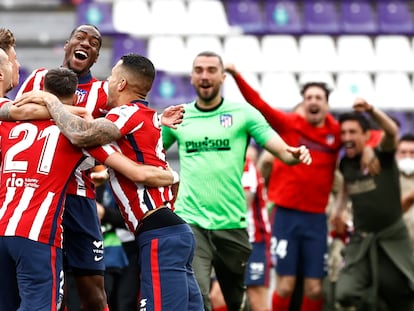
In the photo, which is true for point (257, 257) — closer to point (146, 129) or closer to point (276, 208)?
point (276, 208)

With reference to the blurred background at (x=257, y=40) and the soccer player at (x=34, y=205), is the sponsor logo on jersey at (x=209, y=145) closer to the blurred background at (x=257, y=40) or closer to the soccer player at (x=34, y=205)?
the soccer player at (x=34, y=205)

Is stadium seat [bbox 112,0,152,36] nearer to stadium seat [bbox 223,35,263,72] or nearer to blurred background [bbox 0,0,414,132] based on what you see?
blurred background [bbox 0,0,414,132]

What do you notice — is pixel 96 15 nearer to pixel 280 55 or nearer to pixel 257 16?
pixel 257 16

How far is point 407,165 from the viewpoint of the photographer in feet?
34.8

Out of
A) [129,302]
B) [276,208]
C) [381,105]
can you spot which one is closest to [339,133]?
[276,208]

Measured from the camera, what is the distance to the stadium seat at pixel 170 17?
Answer: 759 inches

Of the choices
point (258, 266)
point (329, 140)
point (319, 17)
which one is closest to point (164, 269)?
point (329, 140)

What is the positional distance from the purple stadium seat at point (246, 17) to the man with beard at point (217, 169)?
12.1 metres

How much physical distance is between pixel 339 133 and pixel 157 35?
1037 cm

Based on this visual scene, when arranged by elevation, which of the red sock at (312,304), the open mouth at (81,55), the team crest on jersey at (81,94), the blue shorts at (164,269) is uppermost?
the open mouth at (81,55)

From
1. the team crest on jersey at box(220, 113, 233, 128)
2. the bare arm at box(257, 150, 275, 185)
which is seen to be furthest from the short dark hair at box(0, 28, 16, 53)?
the bare arm at box(257, 150, 275, 185)

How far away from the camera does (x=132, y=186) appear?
5.49 meters

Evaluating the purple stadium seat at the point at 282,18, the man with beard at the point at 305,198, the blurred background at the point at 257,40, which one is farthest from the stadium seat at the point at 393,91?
the man with beard at the point at 305,198

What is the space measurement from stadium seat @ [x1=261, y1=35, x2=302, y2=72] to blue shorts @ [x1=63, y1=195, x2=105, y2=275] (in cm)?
1299
